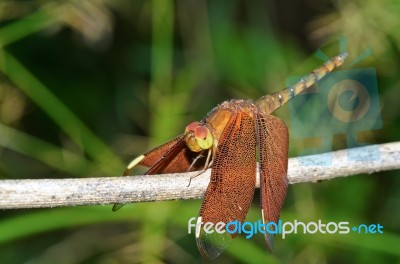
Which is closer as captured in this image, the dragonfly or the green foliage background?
the dragonfly

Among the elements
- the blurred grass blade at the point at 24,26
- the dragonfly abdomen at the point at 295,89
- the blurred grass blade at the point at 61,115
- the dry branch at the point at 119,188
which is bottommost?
the dry branch at the point at 119,188

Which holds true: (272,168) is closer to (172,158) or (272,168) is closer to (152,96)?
(172,158)

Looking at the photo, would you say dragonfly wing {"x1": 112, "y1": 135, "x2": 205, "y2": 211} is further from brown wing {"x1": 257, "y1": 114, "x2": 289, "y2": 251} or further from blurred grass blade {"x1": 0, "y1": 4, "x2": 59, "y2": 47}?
blurred grass blade {"x1": 0, "y1": 4, "x2": 59, "y2": 47}

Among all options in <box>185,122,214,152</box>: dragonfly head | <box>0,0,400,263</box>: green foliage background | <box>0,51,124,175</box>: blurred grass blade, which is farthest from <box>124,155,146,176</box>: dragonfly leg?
<box>0,51,124,175</box>: blurred grass blade

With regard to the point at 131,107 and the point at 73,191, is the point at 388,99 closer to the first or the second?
the point at 131,107

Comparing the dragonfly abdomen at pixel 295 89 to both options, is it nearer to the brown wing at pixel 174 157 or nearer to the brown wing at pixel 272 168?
the brown wing at pixel 272 168

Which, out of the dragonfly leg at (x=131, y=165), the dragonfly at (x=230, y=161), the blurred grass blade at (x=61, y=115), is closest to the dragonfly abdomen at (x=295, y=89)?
the dragonfly at (x=230, y=161)

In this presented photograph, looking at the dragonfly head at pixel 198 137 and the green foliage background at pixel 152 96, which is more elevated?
the green foliage background at pixel 152 96
